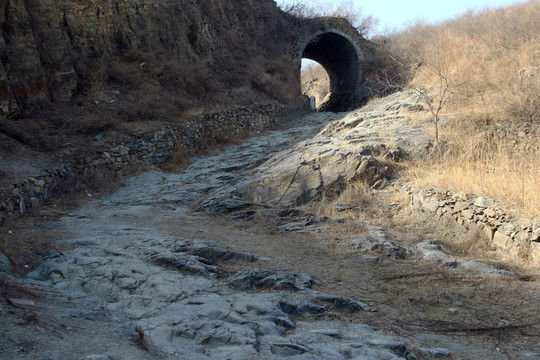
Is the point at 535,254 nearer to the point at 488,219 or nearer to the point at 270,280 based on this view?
the point at 488,219

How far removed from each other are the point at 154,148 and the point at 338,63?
55.6 ft

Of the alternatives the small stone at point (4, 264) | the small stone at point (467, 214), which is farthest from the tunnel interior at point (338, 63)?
the small stone at point (4, 264)

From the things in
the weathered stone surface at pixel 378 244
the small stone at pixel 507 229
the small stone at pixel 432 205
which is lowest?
the weathered stone surface at pixel 378 244

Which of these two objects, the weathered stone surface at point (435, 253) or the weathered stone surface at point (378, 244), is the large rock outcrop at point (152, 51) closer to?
the weathered stone surface at point (378, 244)

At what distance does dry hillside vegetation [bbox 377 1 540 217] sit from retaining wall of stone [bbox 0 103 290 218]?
6466mm

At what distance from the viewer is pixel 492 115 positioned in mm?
9836

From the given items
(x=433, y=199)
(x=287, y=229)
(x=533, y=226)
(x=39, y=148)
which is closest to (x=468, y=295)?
(x=533, y=226)

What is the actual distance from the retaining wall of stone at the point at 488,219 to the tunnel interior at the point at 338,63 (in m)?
Answer: 16.8

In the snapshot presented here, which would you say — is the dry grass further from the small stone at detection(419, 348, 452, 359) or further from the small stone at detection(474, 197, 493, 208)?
the small stone at detection(419, 348, 452, 359)

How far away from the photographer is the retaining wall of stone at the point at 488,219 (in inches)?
231

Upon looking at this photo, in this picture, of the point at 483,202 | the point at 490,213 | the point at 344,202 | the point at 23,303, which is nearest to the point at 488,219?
the point at 490,213

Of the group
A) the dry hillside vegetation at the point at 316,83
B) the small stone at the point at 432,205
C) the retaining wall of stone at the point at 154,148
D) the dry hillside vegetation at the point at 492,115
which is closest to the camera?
the dry hillside vegetation at the point at 492,115

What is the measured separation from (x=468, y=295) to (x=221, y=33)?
717 inches

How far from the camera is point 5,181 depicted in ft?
27.9
